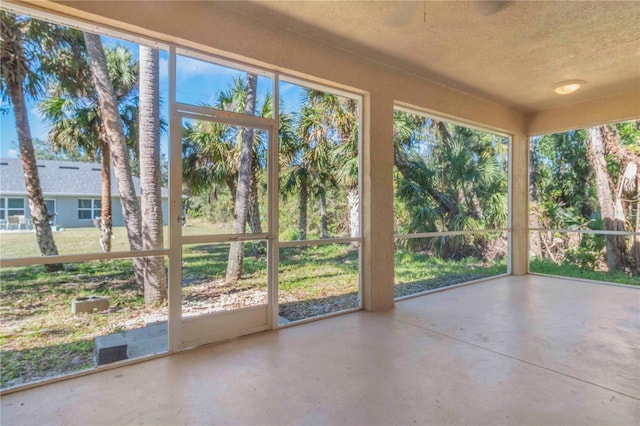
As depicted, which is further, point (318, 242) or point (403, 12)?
point (318, 242)

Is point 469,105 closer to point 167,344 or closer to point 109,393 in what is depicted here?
point 167,344

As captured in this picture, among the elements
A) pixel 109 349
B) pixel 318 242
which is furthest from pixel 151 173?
pixel 318 242

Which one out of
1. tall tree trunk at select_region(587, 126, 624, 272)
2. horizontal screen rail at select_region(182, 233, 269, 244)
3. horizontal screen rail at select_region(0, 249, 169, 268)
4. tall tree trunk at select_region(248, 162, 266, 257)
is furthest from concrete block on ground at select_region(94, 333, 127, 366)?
tall tree trunk at select_region(587, 126, 624, 272)

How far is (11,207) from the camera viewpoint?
2191mm

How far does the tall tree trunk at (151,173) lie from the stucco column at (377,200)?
A: 7.08ft

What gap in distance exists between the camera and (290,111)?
3420mm

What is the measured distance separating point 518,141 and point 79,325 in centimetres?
664

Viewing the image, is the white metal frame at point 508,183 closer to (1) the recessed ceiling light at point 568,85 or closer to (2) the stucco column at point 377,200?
(2) the stucco column at point 377,200

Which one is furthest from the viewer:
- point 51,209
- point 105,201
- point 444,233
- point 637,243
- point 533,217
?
point 533,217

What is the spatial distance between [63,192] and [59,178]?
0.34ft

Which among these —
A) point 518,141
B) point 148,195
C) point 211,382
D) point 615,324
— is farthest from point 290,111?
point 518,141

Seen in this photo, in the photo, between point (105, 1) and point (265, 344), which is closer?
point (105, 1)

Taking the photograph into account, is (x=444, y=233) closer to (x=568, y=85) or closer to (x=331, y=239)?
(x=331, y=239)

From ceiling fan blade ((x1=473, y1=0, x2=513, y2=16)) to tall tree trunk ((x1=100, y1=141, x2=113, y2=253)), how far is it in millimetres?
3047
